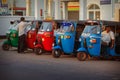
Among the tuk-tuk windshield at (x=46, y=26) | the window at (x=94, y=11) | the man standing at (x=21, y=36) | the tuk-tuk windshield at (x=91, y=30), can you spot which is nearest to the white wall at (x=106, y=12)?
→ the window at (x=94, y=11)

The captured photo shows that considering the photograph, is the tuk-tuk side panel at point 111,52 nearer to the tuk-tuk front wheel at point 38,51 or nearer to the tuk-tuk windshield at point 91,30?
the tuk-tuk windshield at point 91,30

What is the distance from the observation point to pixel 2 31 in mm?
34219

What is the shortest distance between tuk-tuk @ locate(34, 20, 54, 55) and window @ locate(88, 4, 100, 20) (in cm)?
1475

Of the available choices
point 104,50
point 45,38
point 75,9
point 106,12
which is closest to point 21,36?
point 45,38

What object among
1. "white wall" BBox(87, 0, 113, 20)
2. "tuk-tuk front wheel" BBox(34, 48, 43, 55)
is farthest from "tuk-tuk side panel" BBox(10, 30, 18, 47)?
"white wall" BBox(87, 0, 113, 20)

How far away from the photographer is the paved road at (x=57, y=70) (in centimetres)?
1227

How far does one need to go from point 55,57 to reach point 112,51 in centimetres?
263

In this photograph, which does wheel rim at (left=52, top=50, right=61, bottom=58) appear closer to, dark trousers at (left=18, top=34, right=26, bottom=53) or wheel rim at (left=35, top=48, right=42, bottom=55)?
wheel rim at (left=35, top=48, right=42, bottom=55)

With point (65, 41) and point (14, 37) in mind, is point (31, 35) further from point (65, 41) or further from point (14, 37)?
point (65, 41)

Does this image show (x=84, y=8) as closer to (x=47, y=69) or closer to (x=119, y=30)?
(x=119, y=30)

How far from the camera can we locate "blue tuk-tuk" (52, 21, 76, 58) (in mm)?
18109

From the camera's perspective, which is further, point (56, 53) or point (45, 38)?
point (45, 38)

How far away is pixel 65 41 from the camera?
18.1m

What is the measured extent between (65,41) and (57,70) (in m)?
4.33
